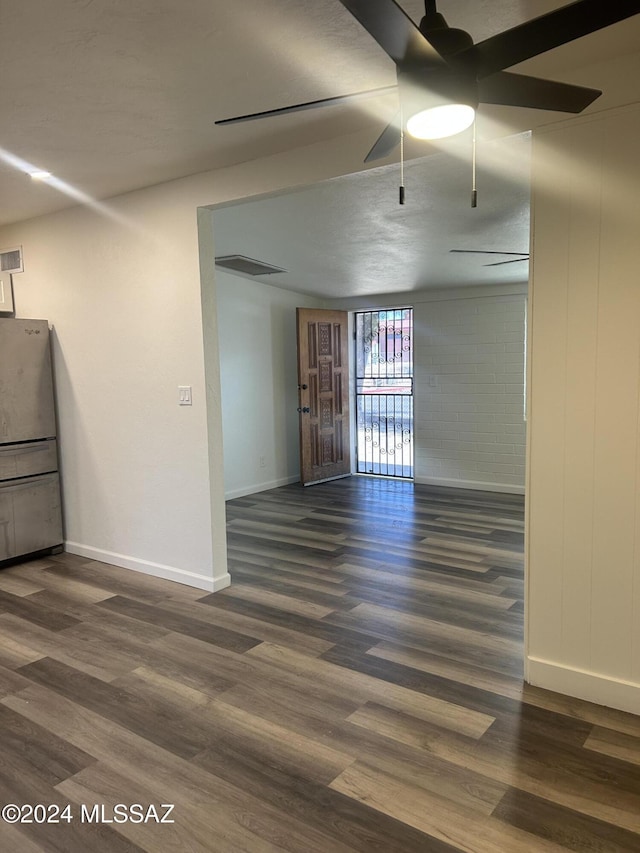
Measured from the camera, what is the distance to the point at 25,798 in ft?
6.07

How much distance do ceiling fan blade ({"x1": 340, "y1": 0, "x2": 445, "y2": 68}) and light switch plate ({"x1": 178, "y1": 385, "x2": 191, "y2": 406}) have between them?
2.51 meters

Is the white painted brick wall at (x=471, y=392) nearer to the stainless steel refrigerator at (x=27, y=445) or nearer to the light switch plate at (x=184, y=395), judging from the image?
the light switch plate at (x=184, y=395)

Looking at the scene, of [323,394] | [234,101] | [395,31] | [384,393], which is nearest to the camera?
[395,31]

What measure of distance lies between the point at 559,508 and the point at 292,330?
5.18m

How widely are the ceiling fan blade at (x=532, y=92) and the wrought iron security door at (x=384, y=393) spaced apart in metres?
6.03

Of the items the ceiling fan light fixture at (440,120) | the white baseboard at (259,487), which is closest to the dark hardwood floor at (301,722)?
the ceiling fan light fixture at (440,120)

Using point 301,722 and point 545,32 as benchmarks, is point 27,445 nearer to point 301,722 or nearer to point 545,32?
point 301,722

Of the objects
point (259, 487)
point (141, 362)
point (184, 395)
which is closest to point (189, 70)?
point (184, 395)

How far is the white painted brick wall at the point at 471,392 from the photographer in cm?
640

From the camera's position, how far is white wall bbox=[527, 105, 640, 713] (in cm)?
214

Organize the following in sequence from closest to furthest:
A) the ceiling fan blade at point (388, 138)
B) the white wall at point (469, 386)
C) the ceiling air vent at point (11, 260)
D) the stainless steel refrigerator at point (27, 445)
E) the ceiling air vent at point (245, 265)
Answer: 1. the ceiling fan blade at point (388, 138)
2. the stainless steel refrigerator at point (27, 445)
3. the ceiling air vent at point (11, 260)
4. the ceiling air vent at point (245, 265)
5. the white wall at point (469, 386)

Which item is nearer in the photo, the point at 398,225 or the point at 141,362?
the point at 141,362

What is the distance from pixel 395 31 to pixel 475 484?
19.3 ft

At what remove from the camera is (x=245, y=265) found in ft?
18.4
